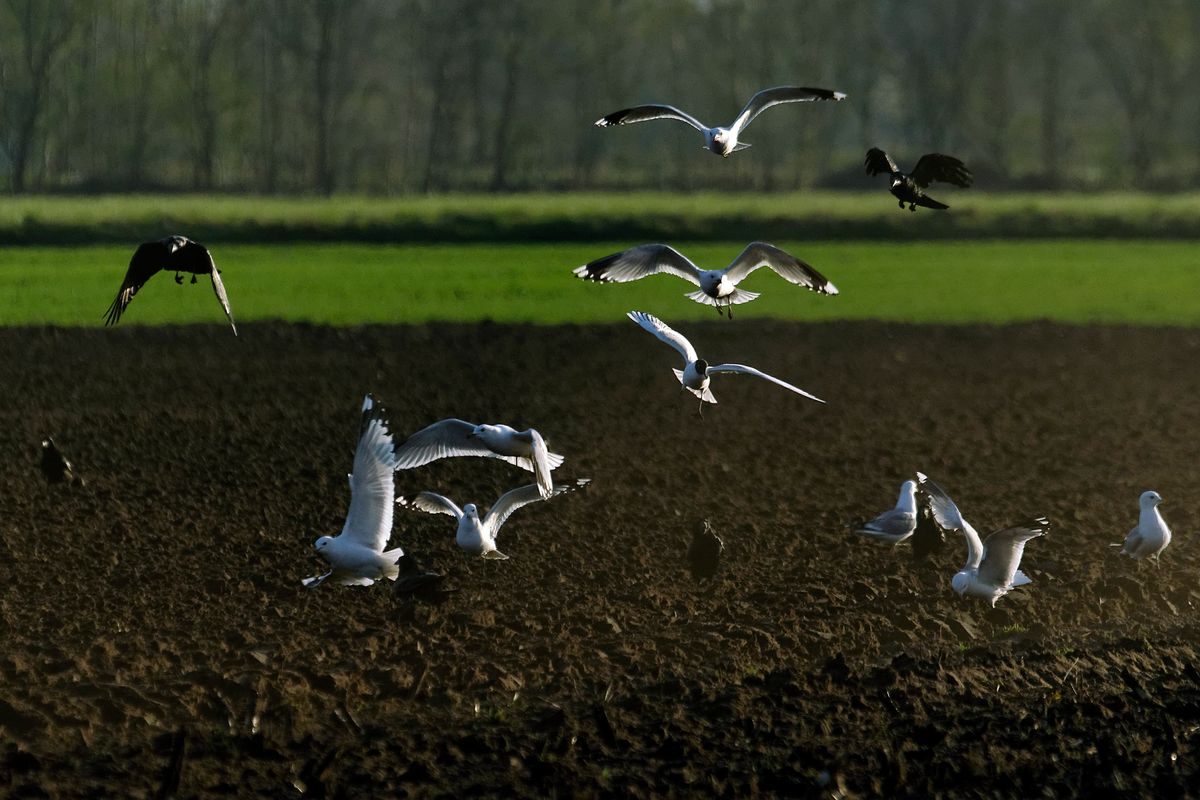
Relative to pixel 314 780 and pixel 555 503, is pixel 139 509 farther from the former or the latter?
pixel 314 780

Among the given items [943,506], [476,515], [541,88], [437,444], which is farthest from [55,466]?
[541,88]

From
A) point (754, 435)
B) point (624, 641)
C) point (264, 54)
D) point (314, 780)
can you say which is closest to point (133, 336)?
point (754, 435)

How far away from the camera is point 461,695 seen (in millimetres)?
9242

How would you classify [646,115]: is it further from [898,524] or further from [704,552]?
[898,524]

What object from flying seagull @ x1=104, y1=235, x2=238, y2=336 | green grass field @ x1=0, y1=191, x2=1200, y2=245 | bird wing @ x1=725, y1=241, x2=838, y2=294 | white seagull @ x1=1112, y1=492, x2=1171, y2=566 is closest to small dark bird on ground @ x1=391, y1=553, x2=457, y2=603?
flying seagull @ x1=104, y1=235, x2=238, y2=336

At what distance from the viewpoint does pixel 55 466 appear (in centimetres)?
1391

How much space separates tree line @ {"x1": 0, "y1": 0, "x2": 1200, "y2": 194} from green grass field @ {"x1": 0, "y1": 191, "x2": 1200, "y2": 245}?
14.5 meters

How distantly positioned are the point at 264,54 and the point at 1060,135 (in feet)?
143

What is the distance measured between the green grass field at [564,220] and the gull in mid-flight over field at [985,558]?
1283 inches

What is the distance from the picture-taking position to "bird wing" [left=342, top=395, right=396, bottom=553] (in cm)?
907

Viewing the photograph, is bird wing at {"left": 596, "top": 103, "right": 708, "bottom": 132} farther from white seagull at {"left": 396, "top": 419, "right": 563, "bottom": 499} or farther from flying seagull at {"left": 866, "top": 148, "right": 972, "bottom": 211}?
white seagull at {"left": 396, "top": 419, "right": 563, "bottom": 499}

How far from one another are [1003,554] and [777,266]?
264 centimetres

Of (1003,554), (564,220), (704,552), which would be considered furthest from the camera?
(564,220)

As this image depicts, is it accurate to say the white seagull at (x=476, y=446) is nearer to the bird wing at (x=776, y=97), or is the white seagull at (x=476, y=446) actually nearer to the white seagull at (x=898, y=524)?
A: the bird wing at (x=776, y=97)
